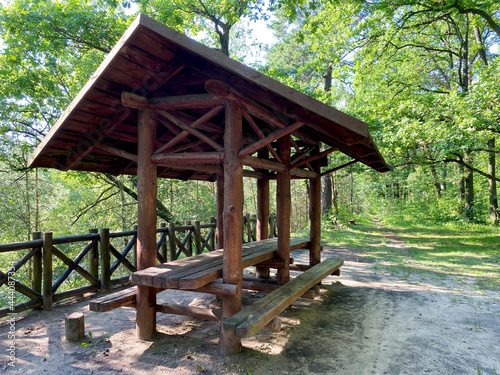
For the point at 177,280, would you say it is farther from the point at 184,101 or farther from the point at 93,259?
the point at 93,259

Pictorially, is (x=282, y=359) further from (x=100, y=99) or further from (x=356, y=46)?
(x=356, y=46)

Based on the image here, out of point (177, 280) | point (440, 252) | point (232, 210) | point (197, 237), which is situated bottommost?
point (440, 252)

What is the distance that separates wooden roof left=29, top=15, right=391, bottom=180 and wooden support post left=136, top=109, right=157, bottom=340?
219mm

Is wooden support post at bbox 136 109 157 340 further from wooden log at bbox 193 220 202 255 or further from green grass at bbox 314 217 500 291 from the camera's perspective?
green grass at bbox 314 217 500 291

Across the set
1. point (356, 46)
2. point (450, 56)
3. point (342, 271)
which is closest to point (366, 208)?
point (450, 56)

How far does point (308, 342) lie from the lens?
13.4ft

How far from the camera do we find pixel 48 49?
10.4m

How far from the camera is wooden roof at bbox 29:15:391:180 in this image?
3346 mm

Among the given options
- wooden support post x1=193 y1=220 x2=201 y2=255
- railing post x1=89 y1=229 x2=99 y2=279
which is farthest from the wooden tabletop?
wooden support post x1=193 y1=220 x2=201 y2=255

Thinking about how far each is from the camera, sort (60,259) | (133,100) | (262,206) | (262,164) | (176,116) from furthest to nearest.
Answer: (262,206) < (60,259) < (176,116) < (262,164) < (133,100)

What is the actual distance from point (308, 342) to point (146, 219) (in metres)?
2.83

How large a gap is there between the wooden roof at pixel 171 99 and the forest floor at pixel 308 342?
2.51 m

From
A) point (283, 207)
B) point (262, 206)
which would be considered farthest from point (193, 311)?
point (262, 206)

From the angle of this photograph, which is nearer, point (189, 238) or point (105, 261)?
point (105, 261)
